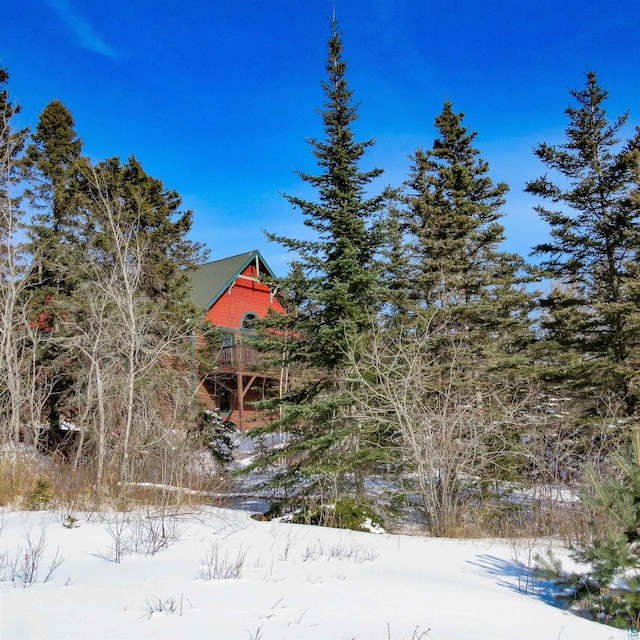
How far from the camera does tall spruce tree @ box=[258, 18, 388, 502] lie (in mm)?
12594

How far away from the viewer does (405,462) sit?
39.7 feet

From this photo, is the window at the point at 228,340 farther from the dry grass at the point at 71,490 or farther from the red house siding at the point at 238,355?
the dry grass at the point at 71,490

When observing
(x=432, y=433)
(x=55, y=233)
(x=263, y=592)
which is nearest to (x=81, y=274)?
(x=55, y=233)

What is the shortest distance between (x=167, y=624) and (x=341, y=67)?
1398 centimetres

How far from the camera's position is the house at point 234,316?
88.8ft

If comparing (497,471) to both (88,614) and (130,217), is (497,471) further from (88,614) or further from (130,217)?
(130,217)

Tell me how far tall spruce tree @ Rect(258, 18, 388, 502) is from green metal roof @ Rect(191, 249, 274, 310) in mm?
14537

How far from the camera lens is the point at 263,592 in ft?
15.8

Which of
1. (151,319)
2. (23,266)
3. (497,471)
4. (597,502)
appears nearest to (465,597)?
(597,502)

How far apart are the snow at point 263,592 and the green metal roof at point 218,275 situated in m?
20.7

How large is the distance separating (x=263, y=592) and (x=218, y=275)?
25.8 metres

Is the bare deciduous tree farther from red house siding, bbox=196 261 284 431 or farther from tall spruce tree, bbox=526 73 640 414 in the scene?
red house siding, bbox=196 261 284 431

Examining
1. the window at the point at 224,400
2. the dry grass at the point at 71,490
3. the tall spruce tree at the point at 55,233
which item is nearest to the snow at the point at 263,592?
the dry grass at the point at 71,490

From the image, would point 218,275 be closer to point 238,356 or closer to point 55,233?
point 238,356
